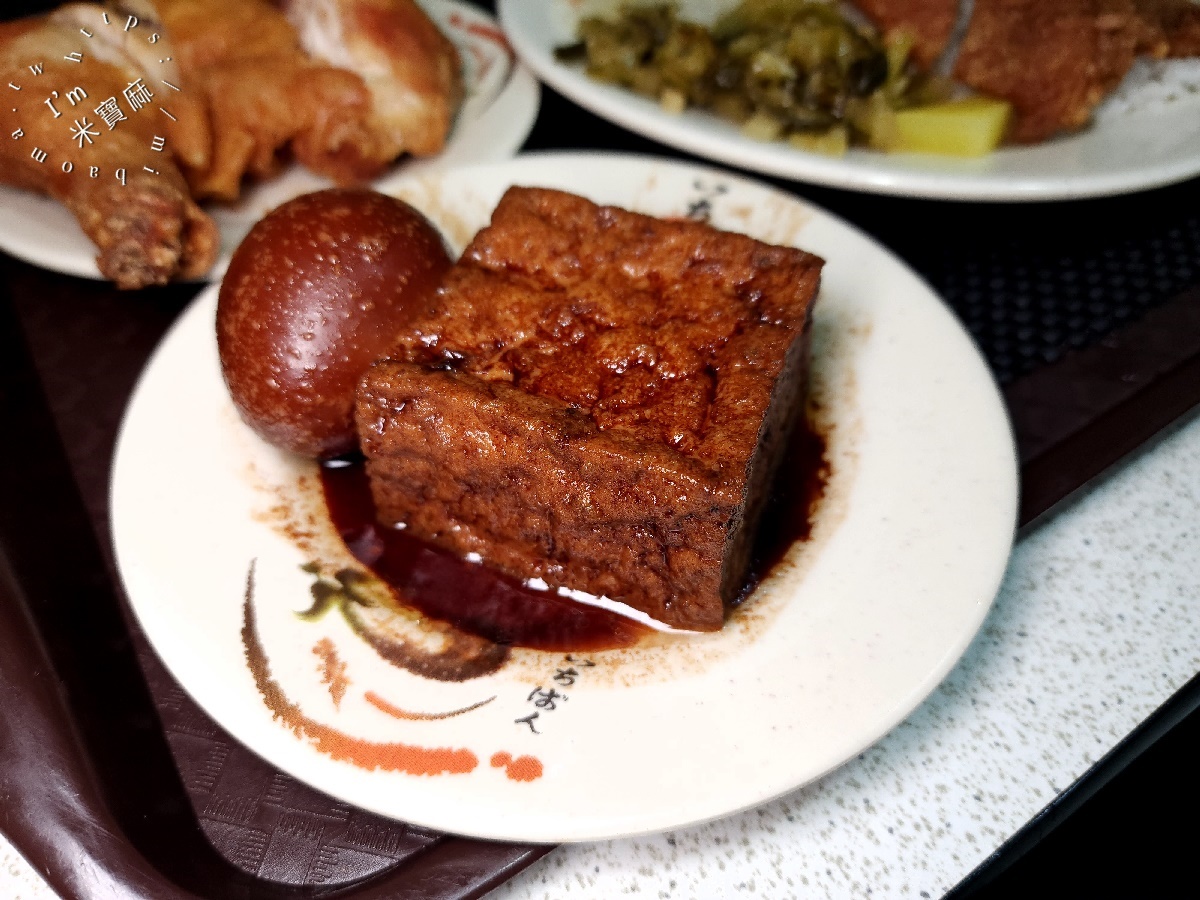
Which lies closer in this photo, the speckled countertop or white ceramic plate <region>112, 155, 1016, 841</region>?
white ceramic plate <region>112, 155, 1016, 841</region>

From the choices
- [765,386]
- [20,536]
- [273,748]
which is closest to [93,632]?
[20,536]

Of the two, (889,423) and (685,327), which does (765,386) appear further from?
(889,423)

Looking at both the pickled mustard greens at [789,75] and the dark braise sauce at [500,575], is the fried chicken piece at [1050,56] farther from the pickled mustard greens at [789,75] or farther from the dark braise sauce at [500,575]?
the dark braise sauce at [500,575]

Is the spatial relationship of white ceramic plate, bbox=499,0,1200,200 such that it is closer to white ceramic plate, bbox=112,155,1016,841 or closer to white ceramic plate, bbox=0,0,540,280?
white ceramic plate, bbox=0,0,540,280

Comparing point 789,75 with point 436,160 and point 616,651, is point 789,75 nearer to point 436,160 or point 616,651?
point 436,160

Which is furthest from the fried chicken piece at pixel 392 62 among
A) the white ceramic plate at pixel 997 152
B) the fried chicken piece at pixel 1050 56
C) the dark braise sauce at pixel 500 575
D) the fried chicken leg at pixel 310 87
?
the fried chicken piece at pixel 1050 56

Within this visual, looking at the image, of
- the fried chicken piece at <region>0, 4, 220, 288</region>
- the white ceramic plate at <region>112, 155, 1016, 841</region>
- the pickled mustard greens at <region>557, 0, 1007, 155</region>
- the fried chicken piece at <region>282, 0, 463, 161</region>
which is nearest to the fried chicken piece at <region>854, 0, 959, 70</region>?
the pickled mustard greens at <region>557, 0, 1007, 155</region>
